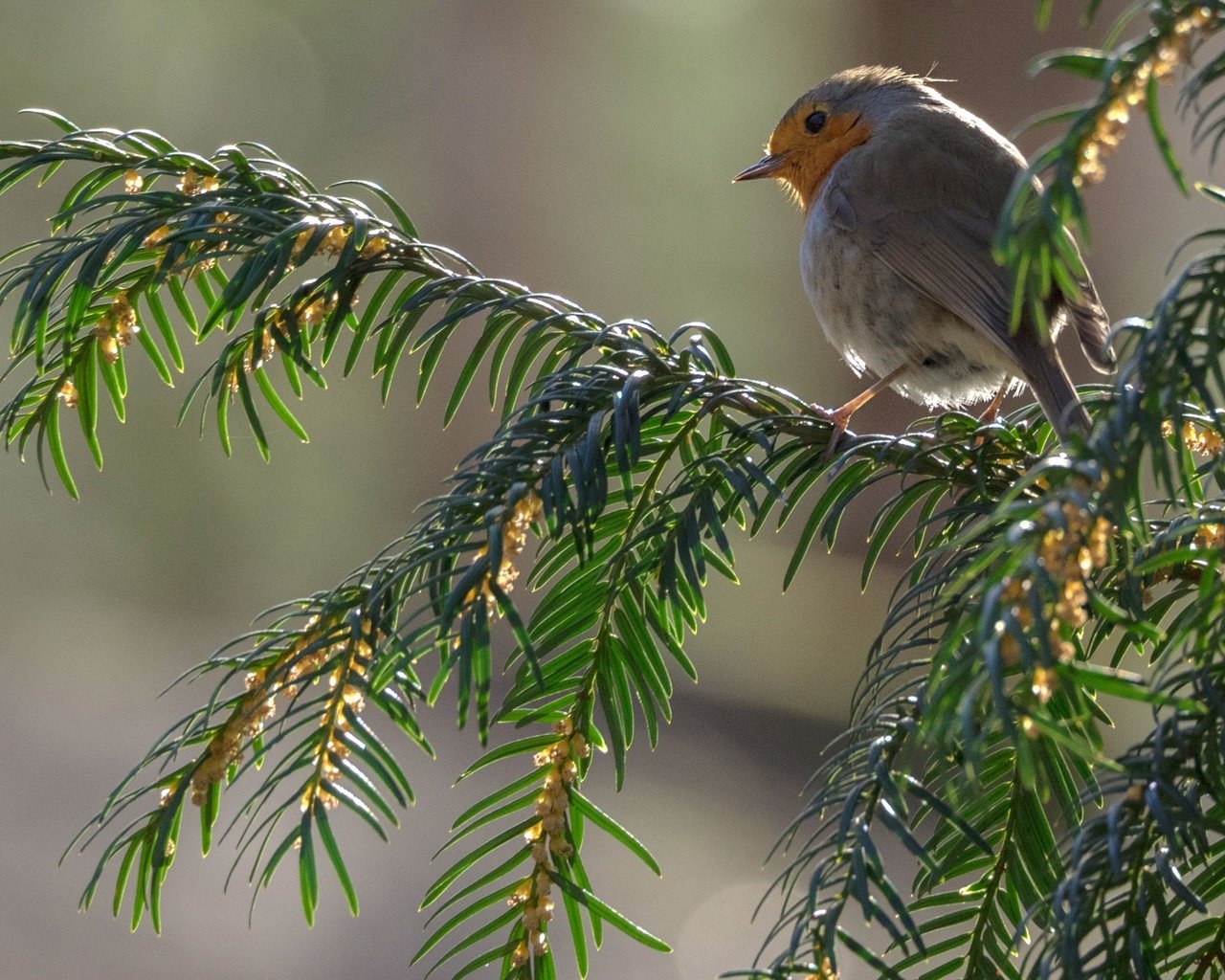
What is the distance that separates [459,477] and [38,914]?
2.77 metres

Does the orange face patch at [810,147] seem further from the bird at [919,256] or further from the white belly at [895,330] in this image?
the white belly at [895,330]

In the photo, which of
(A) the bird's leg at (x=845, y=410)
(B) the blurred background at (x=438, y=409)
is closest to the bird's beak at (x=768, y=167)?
(A) the bird's leg at (x=845, y=410)

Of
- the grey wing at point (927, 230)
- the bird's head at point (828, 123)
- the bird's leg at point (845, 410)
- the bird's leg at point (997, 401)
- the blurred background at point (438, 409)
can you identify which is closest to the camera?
the bird's leg at point (845, 410)

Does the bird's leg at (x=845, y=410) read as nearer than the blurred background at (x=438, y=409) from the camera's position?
Yes

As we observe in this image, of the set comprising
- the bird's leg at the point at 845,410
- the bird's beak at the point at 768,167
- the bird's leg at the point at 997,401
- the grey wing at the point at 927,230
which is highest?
the bird's beak at the point at 768,167

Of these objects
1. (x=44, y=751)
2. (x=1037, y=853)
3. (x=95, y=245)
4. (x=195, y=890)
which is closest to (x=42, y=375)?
(x=95, y=245)

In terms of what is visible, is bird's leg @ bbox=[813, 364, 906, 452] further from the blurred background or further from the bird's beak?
the blurred background

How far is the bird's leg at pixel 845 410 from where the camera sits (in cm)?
71

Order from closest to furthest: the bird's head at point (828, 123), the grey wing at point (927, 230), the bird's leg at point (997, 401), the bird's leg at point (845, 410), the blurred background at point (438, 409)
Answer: the bird's leg at point (845, 410)
the grey wing at point (927, 230)
the bird's leg at point (997, 401)
the bird's head at point (828, 123)
the blurred background at point (438, 409)

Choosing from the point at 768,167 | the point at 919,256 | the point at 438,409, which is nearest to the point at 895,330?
the point at 919,256

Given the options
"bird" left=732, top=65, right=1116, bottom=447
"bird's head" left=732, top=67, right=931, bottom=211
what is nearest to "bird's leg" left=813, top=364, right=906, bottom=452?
"bird" left=732, top=65, right=1116, bottom=447

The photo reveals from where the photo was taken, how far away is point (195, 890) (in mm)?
2922

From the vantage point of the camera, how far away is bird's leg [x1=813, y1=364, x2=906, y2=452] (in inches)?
27.9

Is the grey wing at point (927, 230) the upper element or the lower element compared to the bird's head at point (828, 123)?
lower
